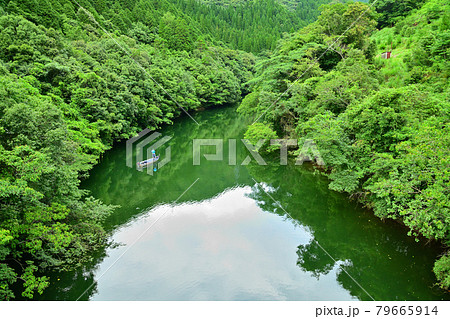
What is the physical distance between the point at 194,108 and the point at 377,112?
1287 inches

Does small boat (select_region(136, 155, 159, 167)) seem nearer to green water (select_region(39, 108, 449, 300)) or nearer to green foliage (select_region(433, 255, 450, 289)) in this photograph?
green water (select_region(39, 108, 449, 300))

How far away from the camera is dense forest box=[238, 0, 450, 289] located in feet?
27.4

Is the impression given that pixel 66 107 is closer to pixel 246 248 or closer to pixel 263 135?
pixel 263 135

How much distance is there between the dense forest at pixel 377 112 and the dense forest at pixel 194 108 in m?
0.07

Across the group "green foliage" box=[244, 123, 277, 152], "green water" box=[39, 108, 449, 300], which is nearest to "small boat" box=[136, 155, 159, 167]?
"green water" box=[39, 108, 449, 300]

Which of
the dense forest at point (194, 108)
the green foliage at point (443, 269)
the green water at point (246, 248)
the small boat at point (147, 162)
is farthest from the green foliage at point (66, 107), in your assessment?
the green foliage at point (443, 269)

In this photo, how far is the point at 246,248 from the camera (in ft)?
37.4

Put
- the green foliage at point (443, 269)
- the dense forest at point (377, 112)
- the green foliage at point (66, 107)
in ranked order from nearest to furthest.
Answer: the green foliage at point (443, 269), the green foliage at point (66, 107), the dense forest at point (377, 112)

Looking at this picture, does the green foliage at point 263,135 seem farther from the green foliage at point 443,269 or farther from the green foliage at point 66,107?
the green foliage at point 443,269

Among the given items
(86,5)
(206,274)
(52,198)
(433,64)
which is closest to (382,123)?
(433,64)

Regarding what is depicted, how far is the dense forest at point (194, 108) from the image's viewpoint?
8039 mm

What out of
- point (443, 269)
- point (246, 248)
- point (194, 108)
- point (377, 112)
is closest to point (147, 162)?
point (246, 248)

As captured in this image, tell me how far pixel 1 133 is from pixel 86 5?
4187 cm

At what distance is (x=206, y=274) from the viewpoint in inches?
389
